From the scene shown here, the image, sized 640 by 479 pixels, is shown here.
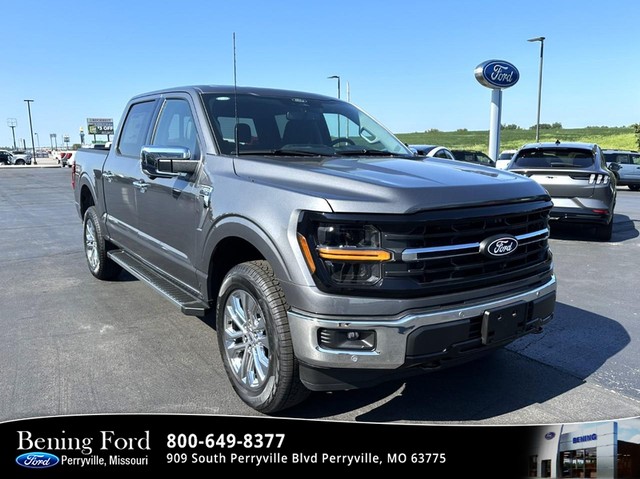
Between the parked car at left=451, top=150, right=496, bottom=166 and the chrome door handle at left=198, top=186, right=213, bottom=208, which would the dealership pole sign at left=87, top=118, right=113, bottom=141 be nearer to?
the parked car at left=451, top=150, right=496, bottom=166

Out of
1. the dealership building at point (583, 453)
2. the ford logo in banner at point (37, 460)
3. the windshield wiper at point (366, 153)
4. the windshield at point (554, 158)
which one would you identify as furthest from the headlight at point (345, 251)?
the windshield at point (554, 158)

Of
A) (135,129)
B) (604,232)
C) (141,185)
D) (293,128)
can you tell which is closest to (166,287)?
(141,185)

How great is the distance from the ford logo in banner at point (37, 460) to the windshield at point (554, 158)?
27.4 feet

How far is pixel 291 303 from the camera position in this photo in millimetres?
2672

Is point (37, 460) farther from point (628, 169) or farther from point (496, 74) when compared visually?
point (628, 169)

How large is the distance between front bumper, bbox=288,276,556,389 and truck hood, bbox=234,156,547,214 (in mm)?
531

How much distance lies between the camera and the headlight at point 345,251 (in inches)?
100

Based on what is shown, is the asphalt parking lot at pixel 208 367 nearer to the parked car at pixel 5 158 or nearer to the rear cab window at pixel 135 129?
the rear cab window at pixel 135 129

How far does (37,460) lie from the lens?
2660 millimetres

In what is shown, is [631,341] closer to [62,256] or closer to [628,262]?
[628,262]

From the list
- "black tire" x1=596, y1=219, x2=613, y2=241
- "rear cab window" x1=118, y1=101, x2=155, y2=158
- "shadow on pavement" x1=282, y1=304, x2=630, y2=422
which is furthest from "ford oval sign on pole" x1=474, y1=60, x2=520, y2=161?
"rear cab window" x1=118, y1=101, x2=155, y2=158

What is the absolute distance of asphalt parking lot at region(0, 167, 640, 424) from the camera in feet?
10.5

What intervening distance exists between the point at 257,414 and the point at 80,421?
3.17ft

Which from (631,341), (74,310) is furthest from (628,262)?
(74,310)
